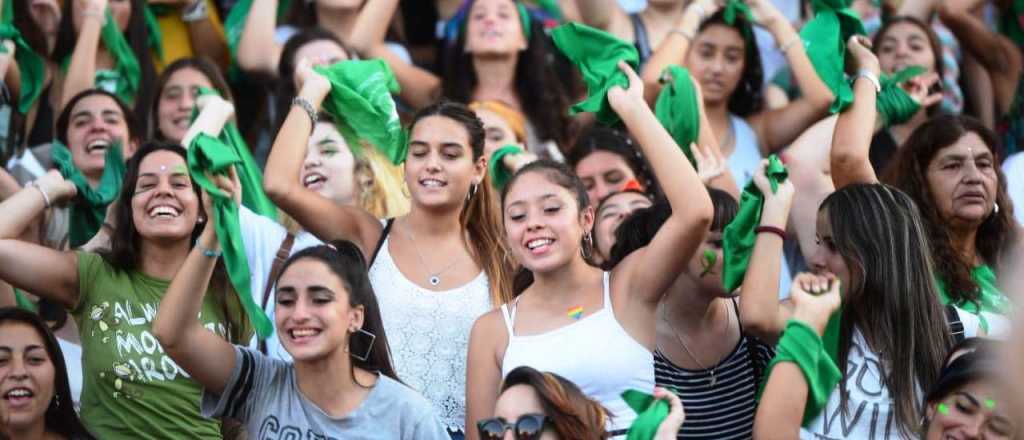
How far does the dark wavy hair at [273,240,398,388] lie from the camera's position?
4973 mm

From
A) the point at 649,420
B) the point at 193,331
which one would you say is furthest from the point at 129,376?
the point at 649,420

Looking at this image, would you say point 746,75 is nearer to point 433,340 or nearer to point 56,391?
point 433,340

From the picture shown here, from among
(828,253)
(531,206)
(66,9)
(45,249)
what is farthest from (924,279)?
(66,9)

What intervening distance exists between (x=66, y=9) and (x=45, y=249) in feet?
7.71

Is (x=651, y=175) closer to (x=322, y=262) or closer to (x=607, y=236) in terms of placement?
(x=607, y=236)

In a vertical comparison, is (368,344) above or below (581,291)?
below

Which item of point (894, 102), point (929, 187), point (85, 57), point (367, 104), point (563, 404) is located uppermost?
point (85, 57)

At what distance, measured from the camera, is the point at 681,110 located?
637 cm

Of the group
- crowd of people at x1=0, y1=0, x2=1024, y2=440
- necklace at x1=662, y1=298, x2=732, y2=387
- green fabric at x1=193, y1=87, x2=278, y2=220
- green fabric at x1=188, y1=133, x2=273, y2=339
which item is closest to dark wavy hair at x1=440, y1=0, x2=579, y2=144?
crowd of people at x1=0, y1=0, x2=1024, y2=440

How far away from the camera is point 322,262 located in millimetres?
4969

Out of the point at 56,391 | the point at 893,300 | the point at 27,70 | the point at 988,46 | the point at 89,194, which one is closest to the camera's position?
the point at 893,300

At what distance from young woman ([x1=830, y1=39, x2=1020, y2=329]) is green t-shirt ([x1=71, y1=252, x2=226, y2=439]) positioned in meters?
2.19

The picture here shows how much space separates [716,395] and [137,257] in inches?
79.0

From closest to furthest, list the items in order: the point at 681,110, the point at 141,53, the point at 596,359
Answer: the point at 596,359 < the point at 681,110 < the point at 141,53
